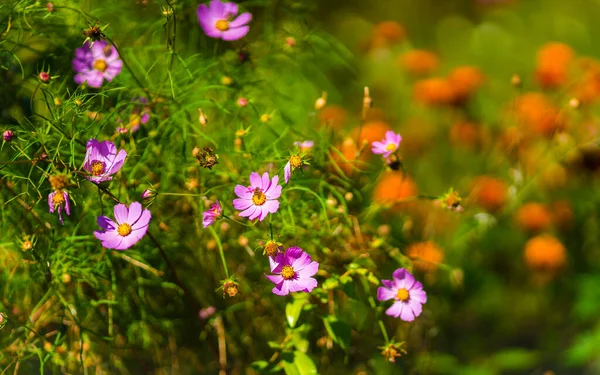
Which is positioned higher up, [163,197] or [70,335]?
[163,197]

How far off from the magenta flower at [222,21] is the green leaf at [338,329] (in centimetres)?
49

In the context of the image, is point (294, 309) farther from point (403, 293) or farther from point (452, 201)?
point (452, 201)

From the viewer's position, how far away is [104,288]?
1.09 meters

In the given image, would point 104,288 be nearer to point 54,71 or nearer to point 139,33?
point 54,71

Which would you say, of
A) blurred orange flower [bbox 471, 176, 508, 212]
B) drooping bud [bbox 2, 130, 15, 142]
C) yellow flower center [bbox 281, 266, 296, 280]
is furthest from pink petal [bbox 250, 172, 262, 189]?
blurred orange flower [bbox 471, 176, 508, 212]

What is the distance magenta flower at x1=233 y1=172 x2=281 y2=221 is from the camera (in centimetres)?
83

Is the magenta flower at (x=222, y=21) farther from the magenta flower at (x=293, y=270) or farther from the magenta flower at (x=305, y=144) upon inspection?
the magenta flower at (x=293, y=270)

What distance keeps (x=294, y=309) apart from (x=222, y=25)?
1.62ft

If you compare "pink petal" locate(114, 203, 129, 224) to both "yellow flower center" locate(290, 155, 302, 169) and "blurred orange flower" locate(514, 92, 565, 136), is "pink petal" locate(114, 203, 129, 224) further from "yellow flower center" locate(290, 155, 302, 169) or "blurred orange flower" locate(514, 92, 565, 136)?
"blurred orange flower" locate(514, 92, 565, 136)

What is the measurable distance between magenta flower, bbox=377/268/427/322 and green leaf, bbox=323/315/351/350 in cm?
7

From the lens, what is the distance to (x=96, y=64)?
3.48 ft

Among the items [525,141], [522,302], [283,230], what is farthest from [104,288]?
[525,141]

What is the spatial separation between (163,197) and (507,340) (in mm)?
881

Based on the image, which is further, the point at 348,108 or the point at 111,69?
the point at 348,108
